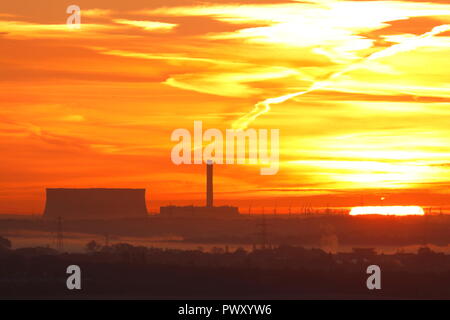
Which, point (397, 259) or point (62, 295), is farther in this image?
point (397, 259)

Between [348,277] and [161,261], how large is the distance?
31.9m

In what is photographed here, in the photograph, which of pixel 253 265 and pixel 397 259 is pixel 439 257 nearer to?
pixel 397 259

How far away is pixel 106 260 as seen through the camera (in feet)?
526

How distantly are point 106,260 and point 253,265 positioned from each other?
21.1 meters

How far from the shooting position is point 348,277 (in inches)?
5290
